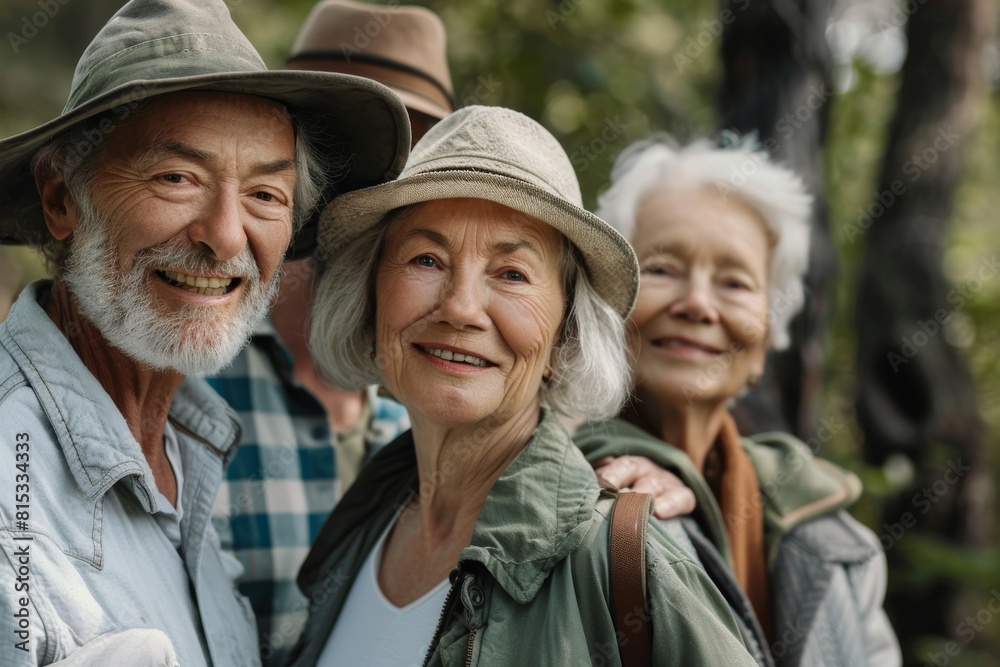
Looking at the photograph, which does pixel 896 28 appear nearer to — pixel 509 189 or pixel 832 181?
pixel 832 181

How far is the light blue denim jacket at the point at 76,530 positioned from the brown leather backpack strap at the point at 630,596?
101cm

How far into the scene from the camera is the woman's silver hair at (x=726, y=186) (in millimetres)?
2982

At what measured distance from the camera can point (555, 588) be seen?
198cm

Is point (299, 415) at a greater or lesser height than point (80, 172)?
lesser

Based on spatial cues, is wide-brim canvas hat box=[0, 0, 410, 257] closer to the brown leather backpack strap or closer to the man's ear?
the man's ear

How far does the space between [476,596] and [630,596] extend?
34cm

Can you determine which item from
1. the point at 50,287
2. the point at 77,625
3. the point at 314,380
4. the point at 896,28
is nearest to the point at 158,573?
the point at 77,625

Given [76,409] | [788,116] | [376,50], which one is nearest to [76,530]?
[76,409]

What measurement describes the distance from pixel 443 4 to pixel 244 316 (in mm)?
4008

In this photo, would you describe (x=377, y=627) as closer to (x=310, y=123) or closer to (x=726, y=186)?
(x=310, y=123)

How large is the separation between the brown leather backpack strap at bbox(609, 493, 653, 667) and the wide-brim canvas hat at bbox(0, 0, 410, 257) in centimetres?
115

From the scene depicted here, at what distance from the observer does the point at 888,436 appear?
534cm

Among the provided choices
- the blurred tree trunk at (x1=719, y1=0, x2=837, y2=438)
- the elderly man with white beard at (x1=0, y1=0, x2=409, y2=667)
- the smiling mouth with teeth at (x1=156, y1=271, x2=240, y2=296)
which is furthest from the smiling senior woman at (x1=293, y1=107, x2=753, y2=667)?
the blurred tree trunk at (x1=719, y1=0, x2=837, y2=438)

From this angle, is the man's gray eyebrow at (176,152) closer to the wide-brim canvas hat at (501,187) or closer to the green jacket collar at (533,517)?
the wide-brim canvas hat at (501,187)
